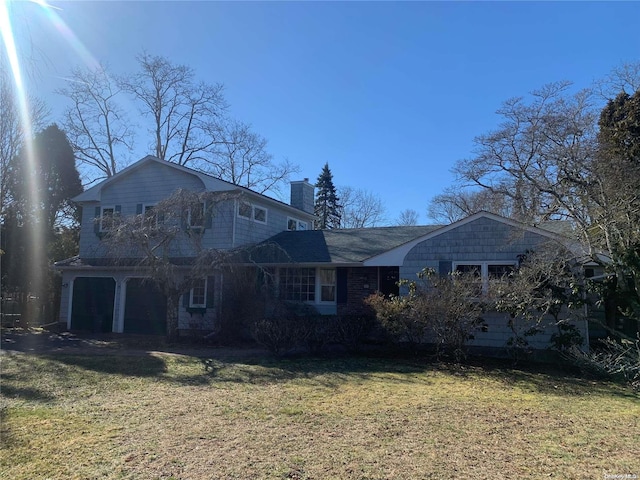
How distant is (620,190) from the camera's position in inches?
348

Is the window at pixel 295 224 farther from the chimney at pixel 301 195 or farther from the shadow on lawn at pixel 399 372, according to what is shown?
the shadow on lawn at pixel 399 372

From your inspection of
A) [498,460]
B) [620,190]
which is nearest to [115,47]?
[498,460]

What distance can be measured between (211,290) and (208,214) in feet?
8.99

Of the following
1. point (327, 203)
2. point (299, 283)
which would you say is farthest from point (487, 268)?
point (327, 203)

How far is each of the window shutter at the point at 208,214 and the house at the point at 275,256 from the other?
0.18 meters

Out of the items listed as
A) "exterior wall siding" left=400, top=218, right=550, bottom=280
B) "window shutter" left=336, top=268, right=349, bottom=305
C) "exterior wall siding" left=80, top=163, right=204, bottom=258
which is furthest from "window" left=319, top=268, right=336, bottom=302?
"exterior wall siding" left=80, top=163, right=204, bottom=258

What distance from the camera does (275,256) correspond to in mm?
15773

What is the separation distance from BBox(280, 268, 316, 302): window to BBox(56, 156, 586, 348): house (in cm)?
4

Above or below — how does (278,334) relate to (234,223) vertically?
below

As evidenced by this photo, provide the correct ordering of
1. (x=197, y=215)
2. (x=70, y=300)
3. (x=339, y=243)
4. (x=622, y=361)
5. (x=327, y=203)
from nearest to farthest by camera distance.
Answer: (x=622, y=361)
(x=197, y=215)
(x=339, y=243)
(x=70, y=300)
(x=327, y=203)

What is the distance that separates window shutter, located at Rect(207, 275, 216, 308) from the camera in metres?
15.9

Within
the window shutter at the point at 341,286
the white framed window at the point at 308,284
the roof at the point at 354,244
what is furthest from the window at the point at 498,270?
the white framed window at the point at 308,284

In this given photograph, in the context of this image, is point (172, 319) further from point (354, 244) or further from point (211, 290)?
point (354, 244)

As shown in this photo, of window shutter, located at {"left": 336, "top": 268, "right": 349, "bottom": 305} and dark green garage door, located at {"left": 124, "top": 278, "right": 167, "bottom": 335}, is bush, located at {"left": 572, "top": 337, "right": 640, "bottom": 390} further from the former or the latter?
dark green garage door, located at {"left": 124, "top": 278, "right": 167, "bottom": 335}
